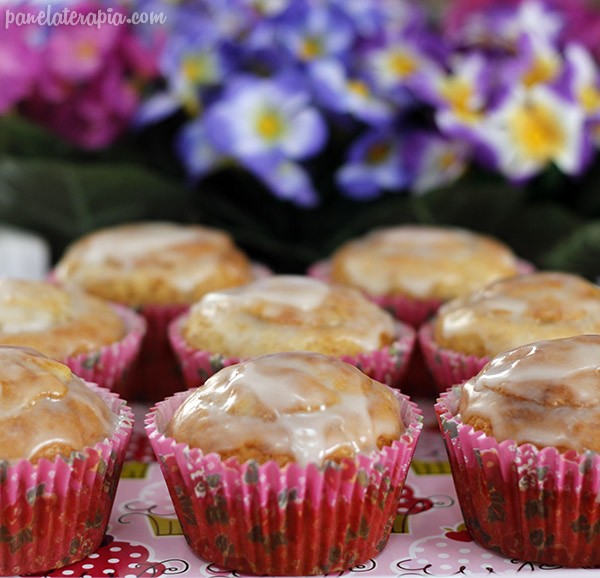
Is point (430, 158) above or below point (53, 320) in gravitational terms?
above

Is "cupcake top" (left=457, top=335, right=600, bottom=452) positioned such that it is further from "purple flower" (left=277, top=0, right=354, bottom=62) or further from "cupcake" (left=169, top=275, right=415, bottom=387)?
"purple flower" (left=277, top=0, right=354, bottom=62)

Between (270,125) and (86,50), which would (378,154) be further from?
(86,50)

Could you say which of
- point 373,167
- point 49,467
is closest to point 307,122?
point 373,167

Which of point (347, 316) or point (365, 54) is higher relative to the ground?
point (365, 54)

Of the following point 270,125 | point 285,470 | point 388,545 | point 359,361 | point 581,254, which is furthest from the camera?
point 270,125

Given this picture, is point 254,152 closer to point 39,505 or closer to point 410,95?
point 410,95

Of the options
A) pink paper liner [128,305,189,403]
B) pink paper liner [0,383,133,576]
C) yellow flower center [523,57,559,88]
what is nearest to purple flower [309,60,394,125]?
yellow flower center [523,57,559,88]

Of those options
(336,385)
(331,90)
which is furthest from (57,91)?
(336,385)
